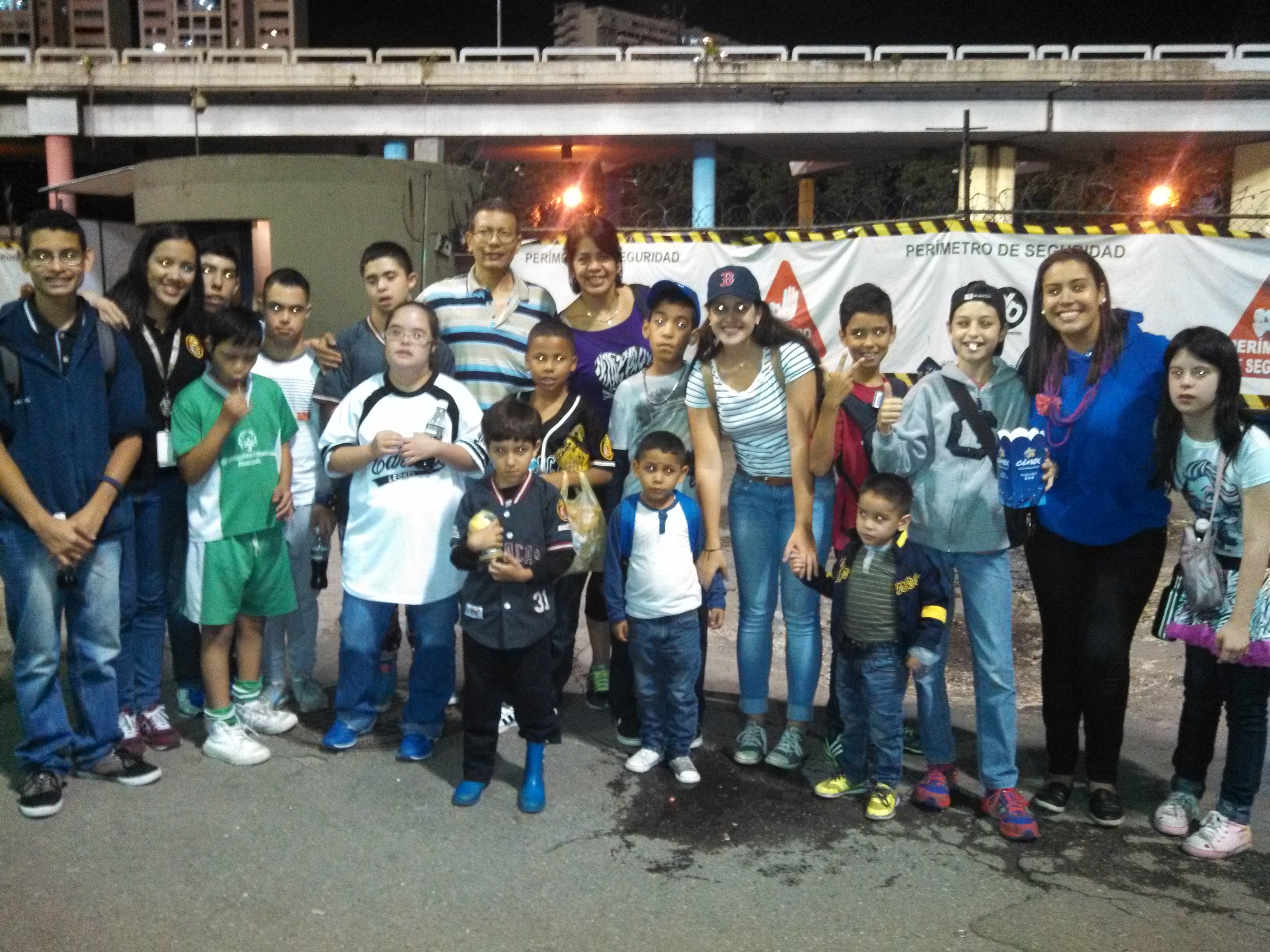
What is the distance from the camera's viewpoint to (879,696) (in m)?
3.89

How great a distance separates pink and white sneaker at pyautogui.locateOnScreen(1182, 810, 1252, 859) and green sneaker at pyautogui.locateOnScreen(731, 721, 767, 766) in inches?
60.9

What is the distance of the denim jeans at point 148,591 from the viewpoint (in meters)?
4.26

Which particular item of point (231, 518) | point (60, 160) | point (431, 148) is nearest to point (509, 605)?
point (231, 518)

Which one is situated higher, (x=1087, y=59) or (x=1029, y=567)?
(x=1087, y=59)

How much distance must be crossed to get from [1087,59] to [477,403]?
25.8 meters

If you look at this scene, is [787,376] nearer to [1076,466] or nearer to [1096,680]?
[1076,466]

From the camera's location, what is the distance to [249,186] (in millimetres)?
9172

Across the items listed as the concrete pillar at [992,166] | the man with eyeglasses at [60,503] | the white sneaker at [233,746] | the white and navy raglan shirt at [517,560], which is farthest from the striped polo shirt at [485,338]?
the concrete pillar at [992,166]

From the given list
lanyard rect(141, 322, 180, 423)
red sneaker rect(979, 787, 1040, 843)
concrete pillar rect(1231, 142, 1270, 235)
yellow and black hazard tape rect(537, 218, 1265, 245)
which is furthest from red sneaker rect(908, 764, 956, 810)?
concrete pillar rect(1231, 142, 1270, 235)

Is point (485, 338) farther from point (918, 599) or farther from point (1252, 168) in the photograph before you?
point (1252, 168)

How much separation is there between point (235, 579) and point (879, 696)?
2563mm

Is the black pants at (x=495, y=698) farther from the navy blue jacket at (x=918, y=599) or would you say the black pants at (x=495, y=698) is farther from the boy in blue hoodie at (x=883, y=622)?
Result: the navy blue jacket at (x=918, y=599)

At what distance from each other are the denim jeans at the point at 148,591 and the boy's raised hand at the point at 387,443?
947mm

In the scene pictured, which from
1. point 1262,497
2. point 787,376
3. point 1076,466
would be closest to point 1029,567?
point 1076,466
